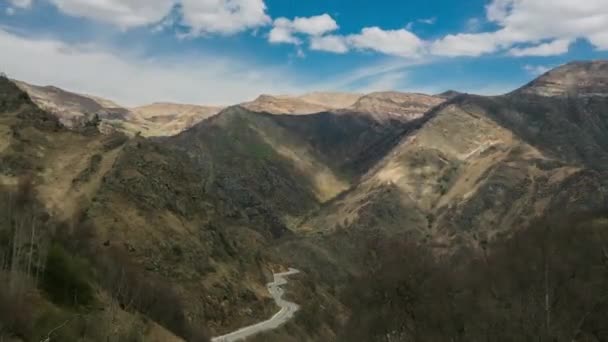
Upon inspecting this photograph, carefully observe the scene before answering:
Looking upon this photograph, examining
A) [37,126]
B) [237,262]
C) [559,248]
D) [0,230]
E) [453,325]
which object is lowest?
[237,262]

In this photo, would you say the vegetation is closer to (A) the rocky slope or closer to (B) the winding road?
(B) the winding road

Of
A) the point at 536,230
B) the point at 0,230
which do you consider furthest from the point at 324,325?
the point at 0,230

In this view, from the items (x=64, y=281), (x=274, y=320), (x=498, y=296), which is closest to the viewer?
(x=64, y=281)

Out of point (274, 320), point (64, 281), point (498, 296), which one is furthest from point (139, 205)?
point (498, 296)

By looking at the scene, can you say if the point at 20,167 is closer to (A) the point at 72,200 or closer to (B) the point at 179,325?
(A) the point at 72,200

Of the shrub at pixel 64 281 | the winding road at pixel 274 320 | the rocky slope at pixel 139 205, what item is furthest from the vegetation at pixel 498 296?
the rocky slope at pixel 139 205

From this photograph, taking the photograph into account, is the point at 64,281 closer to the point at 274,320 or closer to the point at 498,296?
the point at 498,296

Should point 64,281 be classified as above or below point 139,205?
above

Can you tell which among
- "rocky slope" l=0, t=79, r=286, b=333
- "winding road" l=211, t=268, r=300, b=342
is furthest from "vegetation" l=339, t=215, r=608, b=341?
"rocky slope" l=0, t=79, r=286, b=333
